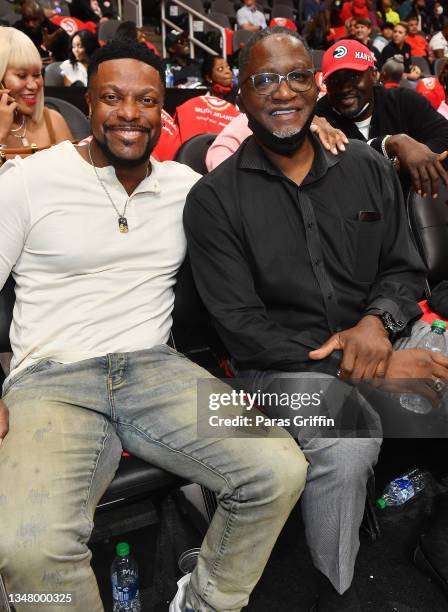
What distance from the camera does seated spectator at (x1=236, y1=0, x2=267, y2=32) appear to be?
→ 997 centimetres

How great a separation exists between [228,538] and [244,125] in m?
1.68

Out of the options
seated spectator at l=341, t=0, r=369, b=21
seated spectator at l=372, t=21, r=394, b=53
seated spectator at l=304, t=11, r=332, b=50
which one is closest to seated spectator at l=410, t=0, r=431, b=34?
seated spectator at l=372, t=21, r=394, b=53

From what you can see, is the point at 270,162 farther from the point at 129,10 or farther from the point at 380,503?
the point at 129,10

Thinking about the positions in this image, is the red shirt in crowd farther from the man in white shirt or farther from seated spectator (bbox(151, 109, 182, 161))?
the man in white shirt

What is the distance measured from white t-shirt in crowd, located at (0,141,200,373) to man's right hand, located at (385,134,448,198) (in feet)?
3.41

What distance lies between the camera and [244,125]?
93.8 inches

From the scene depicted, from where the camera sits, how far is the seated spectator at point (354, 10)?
1050cm

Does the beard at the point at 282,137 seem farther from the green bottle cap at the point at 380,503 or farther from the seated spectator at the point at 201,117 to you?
the seated spectator at the point at 201,117

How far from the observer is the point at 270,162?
180cm

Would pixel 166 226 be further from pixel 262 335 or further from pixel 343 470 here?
pixel 343 470

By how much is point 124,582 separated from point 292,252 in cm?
116

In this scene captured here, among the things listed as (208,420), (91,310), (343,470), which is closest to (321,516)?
(343,470)

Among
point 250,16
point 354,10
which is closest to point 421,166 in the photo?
point 250,16

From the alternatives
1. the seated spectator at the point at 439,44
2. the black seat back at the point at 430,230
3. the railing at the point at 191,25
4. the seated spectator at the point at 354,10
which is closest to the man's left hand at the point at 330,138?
the black seat back at the point at 430,230
